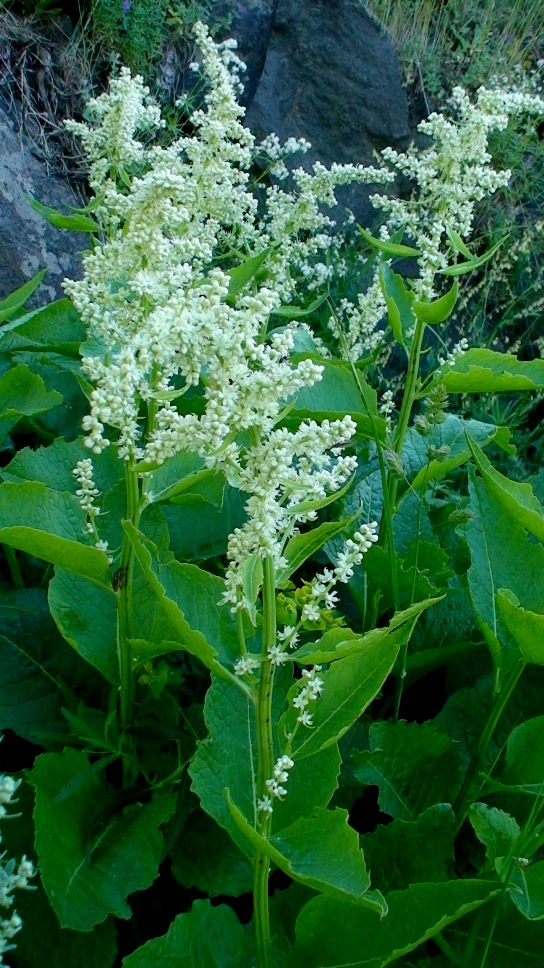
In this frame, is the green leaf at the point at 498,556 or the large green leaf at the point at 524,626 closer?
the large green leaf at the point at 524,626

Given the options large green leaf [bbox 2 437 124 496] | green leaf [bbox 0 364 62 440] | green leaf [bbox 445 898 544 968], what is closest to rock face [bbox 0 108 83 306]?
green leaf [bbox 0 364 62 440]

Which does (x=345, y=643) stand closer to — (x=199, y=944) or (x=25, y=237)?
(x=199, y=944)

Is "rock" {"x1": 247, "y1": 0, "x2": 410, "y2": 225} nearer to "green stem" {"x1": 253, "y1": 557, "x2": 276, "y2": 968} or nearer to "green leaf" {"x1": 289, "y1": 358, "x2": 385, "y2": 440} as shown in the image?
"green leaf" {"x1": 289, "y1": 358, "x2": 385, "y2": 440}

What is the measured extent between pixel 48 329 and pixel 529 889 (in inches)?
74.9

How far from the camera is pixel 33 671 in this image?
6.21 feet

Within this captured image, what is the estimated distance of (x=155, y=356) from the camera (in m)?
1.19

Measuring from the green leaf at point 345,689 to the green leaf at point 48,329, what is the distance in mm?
1451

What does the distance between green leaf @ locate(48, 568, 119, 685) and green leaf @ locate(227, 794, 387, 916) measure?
1.80ft

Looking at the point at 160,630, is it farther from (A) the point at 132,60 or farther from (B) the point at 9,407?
(A) the point at 132,60

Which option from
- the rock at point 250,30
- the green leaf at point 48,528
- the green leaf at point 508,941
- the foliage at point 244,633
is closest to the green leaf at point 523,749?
the foliage at point 244,633

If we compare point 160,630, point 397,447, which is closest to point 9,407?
point 160,630

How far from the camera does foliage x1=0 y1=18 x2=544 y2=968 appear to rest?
1.21 metres

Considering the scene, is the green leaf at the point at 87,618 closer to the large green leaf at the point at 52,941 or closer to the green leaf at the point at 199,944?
the large green leaf at the point at 52,941

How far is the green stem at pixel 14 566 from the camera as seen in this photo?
2.05m
